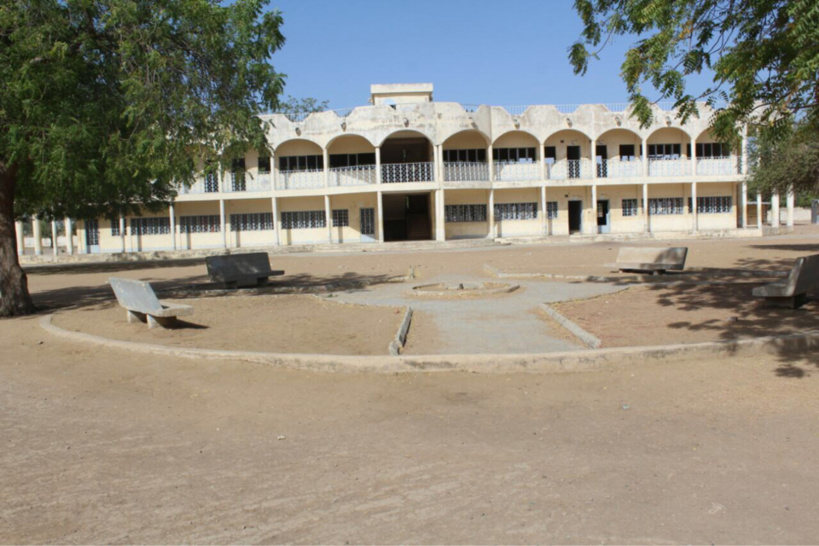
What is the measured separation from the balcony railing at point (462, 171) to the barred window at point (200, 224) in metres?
13.8

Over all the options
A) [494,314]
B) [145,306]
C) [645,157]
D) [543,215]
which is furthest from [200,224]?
[494,314]

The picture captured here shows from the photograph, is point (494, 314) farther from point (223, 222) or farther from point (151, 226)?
point (151, 226)

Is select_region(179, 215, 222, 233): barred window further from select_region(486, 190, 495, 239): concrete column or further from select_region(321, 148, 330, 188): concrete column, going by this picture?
select_region(486, 190, 495, 239): concrete column

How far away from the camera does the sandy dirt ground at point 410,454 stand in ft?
10.00

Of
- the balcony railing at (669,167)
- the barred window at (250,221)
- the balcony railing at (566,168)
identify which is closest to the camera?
the balcony railing at (566,168)

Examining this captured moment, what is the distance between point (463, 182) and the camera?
108 feet

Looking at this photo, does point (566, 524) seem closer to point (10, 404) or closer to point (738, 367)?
point (738, 367)

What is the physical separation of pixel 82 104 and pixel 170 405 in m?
7.48

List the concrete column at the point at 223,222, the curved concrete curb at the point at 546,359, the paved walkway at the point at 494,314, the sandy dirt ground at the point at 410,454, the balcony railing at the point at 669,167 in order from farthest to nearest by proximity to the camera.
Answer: the balcony railing at the point at 669,167, the concrete column at the point at 223,222, the paved walkway at the point at 494,314, the curved concrete curb at the point at 546,359, the sandy dirt ground at the point at 410,454

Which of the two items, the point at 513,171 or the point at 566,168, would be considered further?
the point at 513,171

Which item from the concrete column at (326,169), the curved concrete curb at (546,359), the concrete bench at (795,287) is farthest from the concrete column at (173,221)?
the concrete bench at (795,287)

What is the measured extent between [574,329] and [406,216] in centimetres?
3121

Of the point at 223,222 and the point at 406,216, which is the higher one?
the point at 406,216

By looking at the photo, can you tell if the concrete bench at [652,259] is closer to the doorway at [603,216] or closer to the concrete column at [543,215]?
the concrete column at [543,215]
